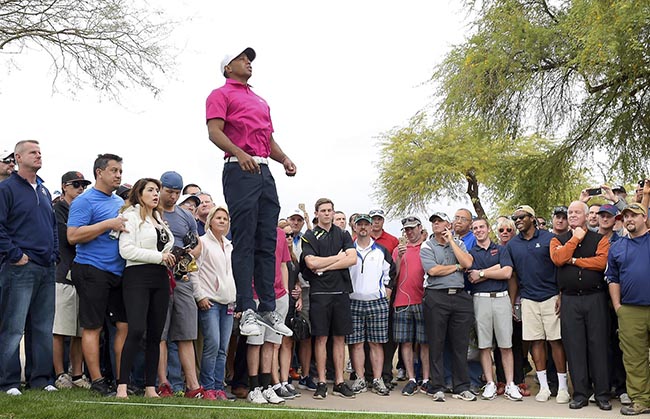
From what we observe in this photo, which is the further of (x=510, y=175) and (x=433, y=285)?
(x=510, y=175)

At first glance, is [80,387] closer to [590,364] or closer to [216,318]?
[216,318]

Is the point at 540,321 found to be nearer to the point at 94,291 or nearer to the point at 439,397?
the point at 439,397

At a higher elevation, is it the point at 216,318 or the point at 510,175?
the point at 510,175


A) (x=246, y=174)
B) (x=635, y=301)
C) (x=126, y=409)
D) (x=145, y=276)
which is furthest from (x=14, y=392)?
(x=635, y=301)

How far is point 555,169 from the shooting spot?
58.6 ft

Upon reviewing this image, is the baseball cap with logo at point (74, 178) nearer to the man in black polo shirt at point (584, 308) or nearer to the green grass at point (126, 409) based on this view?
the green grass at point (126, 409)

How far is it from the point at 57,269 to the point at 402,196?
29.9 meters

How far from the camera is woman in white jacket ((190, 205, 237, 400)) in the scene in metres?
7.59

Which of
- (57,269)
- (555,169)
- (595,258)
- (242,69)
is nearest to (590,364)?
(595,258)

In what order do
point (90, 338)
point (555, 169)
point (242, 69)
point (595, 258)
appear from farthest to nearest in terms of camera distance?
point (555, 169) < point (595, 258) < point (90, 338) < point (242, 69)

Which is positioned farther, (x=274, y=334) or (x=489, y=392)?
(x=489, y=392)

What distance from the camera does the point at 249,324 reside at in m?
→ 5.59

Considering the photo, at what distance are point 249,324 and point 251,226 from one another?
2.50 ft

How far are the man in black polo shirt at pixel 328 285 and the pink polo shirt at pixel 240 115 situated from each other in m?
3.10
